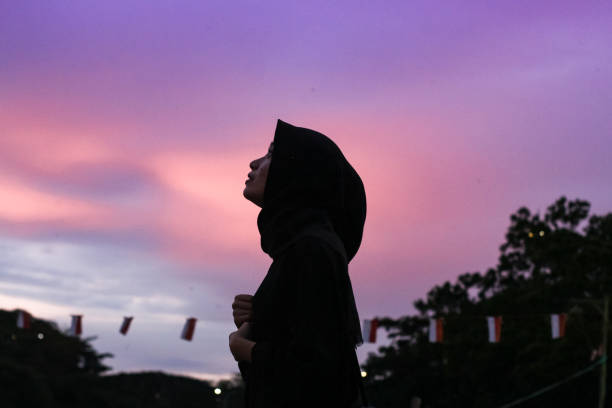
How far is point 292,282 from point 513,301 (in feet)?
104

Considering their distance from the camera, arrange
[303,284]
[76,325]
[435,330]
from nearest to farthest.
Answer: [303,284] < [76,325] < [435,330]

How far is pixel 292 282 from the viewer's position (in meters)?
2.35

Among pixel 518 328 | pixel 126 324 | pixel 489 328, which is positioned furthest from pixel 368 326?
pixel 518 328

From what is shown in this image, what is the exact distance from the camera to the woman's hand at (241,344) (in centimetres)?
237

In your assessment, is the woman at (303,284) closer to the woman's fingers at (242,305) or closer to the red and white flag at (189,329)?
the woman's fingers at (242,305)

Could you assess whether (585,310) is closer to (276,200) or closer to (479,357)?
(479,357)

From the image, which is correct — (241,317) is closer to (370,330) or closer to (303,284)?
(303,284)

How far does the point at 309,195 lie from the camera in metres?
2.54

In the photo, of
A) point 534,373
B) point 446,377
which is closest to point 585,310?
point 534,373

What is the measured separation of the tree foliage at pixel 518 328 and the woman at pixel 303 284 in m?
22.4

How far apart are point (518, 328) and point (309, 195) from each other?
30.5 metres

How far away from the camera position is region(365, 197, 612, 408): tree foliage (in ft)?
93.8

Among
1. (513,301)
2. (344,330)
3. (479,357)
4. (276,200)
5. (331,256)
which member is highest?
(513,301)

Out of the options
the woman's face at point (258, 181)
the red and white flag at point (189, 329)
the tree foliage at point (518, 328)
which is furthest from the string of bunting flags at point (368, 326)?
the woman's face at point (258, 181)
